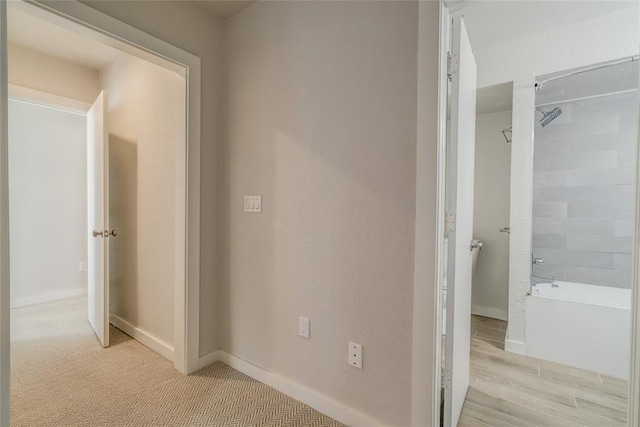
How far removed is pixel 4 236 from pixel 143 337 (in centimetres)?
161

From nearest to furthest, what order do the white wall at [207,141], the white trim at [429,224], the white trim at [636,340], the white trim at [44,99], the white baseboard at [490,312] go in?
the white trim at [636,340] < the white trim at [429,224] < the white wall at [207,141] < the white trim at [44,99] < the white baseboard at [490,312]

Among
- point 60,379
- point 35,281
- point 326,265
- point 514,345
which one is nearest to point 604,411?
point 514,345

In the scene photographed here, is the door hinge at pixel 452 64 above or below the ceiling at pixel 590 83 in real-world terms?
below

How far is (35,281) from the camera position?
3400 millimetres

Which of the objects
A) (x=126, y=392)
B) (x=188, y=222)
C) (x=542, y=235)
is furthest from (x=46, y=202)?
(x=542, y=235)

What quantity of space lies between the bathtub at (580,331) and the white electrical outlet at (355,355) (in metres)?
1.69

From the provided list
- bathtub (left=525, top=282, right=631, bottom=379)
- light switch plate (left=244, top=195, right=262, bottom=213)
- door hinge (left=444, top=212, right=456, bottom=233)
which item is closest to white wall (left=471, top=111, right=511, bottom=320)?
bathtub (left=525, top=282, right=631, bottom=379)

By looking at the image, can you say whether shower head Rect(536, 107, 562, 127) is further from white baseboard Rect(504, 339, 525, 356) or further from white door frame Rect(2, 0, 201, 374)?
white door frame Rect(2, 0, 201, 374)

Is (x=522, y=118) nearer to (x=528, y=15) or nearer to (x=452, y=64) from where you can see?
(x=528, y=15)

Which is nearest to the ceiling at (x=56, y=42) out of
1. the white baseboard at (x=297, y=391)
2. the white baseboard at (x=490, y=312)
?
the white baseboard at (x=297, y=391)

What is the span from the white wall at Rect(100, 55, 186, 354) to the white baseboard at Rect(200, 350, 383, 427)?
1.42ft

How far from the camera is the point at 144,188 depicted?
2469mm

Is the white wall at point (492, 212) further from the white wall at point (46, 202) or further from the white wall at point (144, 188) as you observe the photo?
the white wall at point (46, 202)

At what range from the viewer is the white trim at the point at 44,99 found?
2.65 metres
